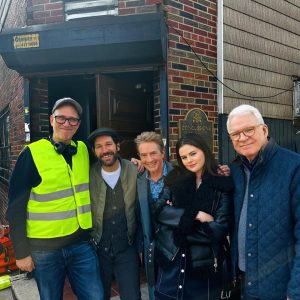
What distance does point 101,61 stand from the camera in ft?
12.6

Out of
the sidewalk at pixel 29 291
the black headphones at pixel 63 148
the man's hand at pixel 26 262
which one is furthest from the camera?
the sidewalk at pixel 29 291

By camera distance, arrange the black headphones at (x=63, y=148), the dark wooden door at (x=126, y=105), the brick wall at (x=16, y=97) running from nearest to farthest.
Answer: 1. the black headphones at (x=63, y=148)
2. the dark wooden door at (x=126, y=105)
3. the brick wall at (x=16, y=97)

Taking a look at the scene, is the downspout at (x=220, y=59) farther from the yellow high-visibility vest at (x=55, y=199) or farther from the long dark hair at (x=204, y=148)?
the yellow high-visibility vest at (x=55, y=199)

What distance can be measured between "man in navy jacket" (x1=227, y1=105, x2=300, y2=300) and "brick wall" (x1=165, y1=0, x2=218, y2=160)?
1.97 meters

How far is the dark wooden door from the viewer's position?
12.9 feet

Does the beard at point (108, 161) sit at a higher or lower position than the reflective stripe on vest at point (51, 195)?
higher

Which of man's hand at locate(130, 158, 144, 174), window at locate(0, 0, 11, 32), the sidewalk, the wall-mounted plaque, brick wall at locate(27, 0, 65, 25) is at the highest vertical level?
window at locate(0, 0, 11, 32)

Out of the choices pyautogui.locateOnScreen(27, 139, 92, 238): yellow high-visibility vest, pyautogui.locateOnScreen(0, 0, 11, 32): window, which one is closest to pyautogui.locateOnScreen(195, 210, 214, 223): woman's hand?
pyautogui.locateOnScreen(27, 139, 92, 238): yellow high-visibility vest

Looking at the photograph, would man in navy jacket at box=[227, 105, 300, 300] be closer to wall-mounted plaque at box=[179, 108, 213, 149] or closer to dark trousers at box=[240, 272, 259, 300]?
dark trousers at box=[240, 272, 259, 300]

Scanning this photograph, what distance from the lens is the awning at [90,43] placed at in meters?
3.64

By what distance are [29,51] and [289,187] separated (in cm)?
335

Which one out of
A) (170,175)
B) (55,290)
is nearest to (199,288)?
(170,175)

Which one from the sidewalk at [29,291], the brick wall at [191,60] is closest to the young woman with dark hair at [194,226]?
the sidewalk at [29,291]

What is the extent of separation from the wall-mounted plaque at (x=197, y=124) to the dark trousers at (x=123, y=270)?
183cm
